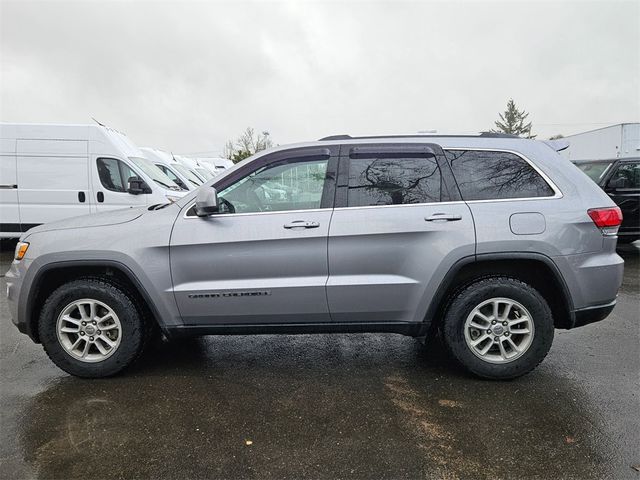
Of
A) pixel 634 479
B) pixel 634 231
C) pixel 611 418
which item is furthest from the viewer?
pixel 634 231

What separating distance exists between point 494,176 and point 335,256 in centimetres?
134

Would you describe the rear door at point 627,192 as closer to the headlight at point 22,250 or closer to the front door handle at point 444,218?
the front door handle at point 444,218

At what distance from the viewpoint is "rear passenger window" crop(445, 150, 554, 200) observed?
3365 millimetres

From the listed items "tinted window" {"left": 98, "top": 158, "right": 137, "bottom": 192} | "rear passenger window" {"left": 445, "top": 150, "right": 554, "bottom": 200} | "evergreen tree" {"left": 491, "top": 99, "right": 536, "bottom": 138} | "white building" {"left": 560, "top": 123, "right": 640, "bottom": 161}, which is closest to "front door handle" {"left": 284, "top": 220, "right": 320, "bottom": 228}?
"rear passenger window" {"left": 445, "top": 150, "right": 554, "bottom": 200}

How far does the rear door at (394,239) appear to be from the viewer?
10.8ft

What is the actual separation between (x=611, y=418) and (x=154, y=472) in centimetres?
279

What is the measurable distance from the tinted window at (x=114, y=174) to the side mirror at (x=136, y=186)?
0.18 m

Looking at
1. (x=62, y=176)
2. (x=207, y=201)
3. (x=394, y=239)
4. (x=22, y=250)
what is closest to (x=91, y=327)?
(x=22, y=250)

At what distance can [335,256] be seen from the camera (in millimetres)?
3322

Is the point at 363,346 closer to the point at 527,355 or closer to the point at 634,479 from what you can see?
the point at 527,355

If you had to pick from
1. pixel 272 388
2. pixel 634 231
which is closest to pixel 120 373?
pixel 272 388

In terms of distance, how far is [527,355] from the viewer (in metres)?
3.36

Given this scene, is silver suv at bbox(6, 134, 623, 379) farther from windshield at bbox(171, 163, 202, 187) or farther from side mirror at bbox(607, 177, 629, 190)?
windshield at bbox(171, 163, 202, 187)

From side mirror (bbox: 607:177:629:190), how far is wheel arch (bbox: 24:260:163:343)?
334 inches
